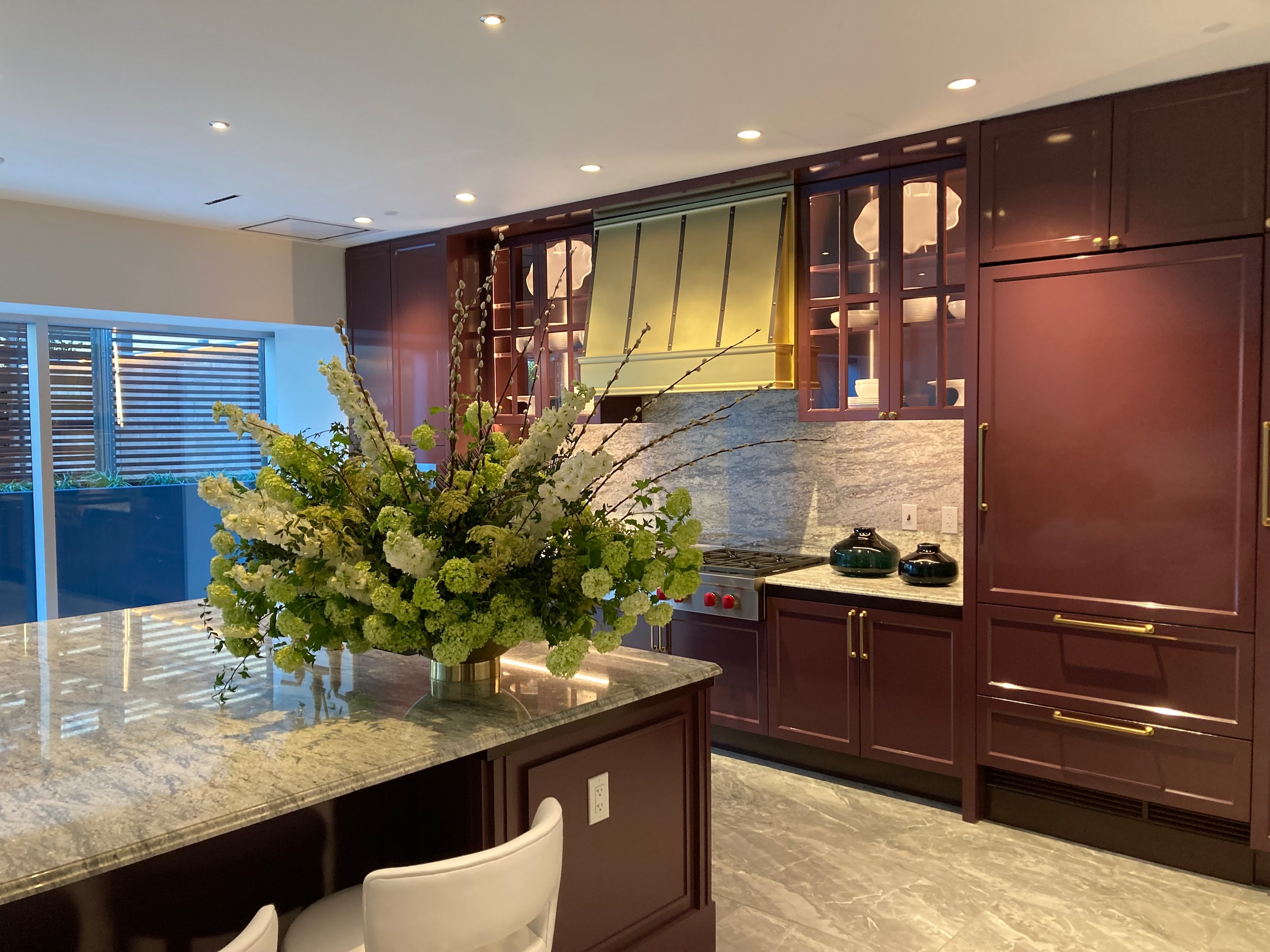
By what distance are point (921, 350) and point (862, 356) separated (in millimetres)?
272

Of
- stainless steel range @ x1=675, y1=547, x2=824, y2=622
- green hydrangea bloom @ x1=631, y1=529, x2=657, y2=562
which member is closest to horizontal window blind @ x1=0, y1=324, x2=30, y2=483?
stainless steel range @ x1=675, y1=547, x2=824, y2=622

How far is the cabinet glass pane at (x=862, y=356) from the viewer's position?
420cm

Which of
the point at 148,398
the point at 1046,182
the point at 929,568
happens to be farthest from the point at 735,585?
the point at 148,398

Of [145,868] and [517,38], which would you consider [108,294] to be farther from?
[145,868]

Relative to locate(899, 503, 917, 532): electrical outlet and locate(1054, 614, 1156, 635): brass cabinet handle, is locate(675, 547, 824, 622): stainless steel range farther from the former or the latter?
locate(1054, 614, 1156, 635): brass cabinet handle

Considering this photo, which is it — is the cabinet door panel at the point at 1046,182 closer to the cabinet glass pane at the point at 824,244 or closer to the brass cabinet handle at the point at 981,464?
the brass cabinet handle at the point at 981,464

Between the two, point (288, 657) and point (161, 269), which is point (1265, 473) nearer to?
point (288, 657)

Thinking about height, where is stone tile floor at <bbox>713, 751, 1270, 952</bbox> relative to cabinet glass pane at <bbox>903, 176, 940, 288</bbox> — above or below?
below

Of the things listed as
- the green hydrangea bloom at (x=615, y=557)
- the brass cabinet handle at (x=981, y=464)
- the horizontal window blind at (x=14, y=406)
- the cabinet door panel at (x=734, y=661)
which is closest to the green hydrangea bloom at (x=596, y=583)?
the green hydrangea bloom at (x=615, y=557)

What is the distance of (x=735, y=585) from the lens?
14.1 ft

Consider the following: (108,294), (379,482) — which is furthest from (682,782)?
(108,294)

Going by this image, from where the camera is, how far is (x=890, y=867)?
3.41 meters

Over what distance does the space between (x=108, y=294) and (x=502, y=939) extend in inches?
176

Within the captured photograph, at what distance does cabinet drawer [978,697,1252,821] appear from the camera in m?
3.27
